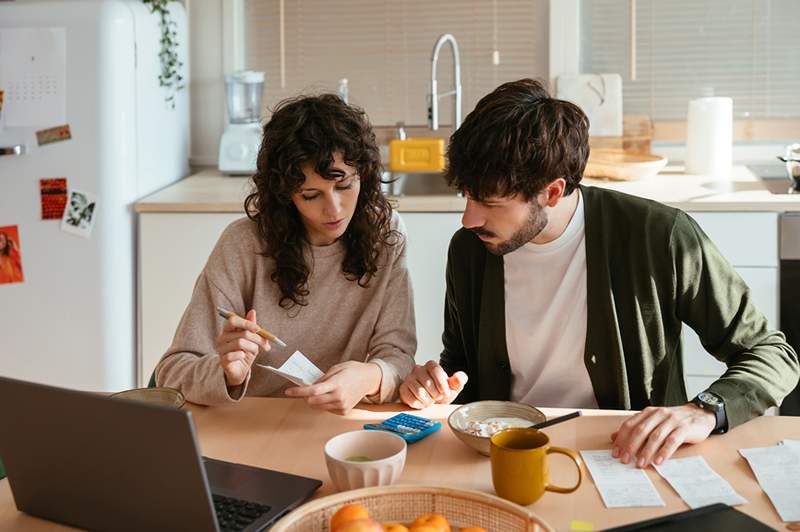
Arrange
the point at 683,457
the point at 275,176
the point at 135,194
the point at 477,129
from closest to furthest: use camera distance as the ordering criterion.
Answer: the point at 683,457, the point at 477,129, the point at 275,176, the point at 135,194

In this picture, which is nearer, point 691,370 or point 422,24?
point 691,370

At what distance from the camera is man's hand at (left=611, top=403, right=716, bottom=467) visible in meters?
1.41

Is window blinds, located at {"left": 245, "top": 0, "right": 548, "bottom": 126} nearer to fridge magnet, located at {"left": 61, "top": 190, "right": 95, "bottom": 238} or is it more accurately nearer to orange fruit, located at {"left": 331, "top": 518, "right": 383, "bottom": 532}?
fridge magnet, located at {"left": 61, "top": 190, "right": 95, "bottom": 238}

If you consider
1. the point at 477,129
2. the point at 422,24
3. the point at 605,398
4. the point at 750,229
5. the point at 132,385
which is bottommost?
the point at 132,385

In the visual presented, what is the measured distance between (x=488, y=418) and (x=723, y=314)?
51 cm

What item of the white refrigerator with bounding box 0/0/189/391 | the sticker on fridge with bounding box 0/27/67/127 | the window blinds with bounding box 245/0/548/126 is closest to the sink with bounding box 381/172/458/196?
the window blinds with bounding box 245/0/548/126

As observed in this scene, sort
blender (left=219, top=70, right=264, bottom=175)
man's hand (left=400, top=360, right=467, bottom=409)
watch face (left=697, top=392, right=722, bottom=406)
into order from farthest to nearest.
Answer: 1. blender (left=219, top=70, right=264, bottom=175)
2. man's hand (left=400, top=360, right=467, bottom=409)
3. watch face (left=697, top=392, right=722, bottom=406)

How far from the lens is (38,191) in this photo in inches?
118

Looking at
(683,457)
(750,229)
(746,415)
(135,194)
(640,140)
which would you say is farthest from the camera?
(640,140)

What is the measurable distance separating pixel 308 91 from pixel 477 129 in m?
1.96

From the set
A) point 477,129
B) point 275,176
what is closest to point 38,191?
point 275,176

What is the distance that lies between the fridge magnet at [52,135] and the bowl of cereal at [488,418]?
187cm

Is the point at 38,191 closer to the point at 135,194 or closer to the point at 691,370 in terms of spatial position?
the point at 135,194

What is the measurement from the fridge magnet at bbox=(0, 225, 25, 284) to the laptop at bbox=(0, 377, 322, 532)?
1885 millimetres
